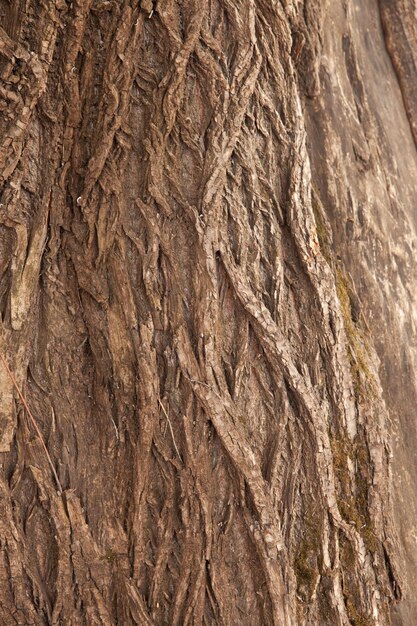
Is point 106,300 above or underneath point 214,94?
underneath

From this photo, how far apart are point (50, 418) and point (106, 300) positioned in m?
0.46

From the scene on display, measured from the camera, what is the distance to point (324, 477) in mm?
2326

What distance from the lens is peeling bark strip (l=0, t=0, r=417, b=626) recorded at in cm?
228

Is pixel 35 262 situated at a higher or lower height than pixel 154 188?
lower

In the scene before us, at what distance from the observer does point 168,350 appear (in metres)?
2.30

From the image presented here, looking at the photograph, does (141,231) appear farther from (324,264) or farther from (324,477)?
(324,477)

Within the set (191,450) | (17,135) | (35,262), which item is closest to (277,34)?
(17,135)

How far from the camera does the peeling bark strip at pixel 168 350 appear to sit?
89.7 inches

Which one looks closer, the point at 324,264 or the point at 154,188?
the point at 154,188

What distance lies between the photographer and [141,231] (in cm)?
237

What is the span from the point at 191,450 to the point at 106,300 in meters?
0.59

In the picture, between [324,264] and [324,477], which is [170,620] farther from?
[324,264]

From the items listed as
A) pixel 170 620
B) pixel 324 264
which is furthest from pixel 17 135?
pixel 170 620

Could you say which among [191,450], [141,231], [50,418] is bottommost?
[191,450]
